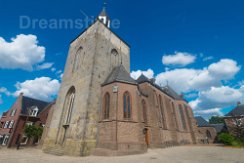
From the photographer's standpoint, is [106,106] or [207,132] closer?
[106,106]

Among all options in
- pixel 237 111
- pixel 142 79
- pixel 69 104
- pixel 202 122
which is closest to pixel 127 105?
pixel 69 104

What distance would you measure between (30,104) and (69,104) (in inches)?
672

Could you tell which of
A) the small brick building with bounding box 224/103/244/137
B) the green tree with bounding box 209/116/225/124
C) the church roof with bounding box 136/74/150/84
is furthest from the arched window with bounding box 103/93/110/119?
the green tree with bounding box 209/116/225/124

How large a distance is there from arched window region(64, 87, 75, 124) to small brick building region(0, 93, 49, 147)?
14052 millimetres

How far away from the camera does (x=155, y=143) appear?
18.7 m

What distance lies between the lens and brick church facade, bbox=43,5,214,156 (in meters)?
14.2

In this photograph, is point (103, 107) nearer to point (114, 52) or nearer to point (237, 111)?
point (114, 52)

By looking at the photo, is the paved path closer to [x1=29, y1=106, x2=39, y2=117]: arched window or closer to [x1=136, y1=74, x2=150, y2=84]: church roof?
[x1=136, y1=74, x2=150, y2=84]: church roof

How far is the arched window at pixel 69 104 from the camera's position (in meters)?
18.4

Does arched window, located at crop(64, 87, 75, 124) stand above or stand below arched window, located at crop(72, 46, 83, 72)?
below

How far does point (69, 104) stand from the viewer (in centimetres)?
1953

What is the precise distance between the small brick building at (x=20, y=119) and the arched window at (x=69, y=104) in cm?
1405

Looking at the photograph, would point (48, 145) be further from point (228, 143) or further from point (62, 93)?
point (228, 143)

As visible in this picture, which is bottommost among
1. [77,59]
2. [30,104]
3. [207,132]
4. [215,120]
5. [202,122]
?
[207,132]
